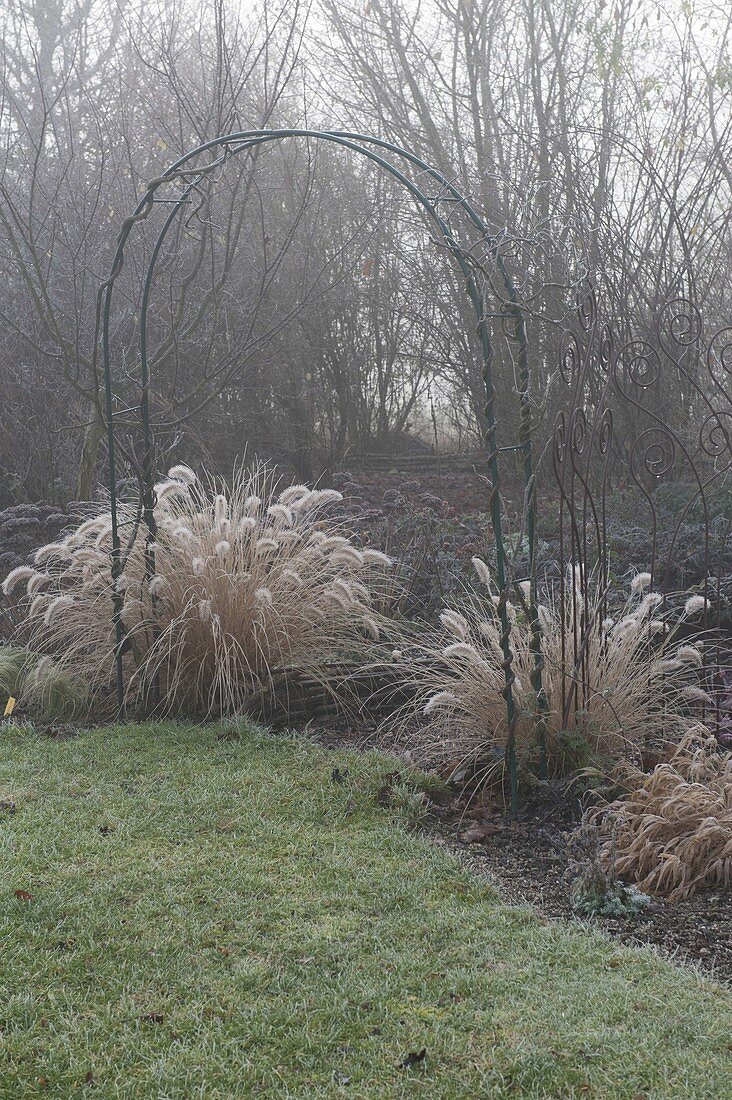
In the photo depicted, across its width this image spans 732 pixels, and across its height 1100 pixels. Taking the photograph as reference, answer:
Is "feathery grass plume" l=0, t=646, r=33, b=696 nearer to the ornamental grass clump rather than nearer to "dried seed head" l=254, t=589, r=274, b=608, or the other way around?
the ornamental grass clump

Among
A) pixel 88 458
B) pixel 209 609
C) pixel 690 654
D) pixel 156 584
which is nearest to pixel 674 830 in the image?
pixel 690 654

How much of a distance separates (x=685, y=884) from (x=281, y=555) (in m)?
3.20

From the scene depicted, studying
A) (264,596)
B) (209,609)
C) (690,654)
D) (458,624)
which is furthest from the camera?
(209,609)

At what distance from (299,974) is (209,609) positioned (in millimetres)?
2676

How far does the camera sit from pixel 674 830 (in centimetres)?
337

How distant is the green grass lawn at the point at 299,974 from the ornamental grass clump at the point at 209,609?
1310 mm

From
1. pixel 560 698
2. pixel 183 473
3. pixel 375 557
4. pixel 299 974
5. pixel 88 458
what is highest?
pixel 88 458

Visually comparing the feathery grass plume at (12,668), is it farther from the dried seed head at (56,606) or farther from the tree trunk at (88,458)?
the tree trunk at (88,458)

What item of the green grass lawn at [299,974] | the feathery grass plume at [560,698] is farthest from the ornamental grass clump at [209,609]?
the green grass lawn at [299,974]

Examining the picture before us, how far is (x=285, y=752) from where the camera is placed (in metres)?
4.60

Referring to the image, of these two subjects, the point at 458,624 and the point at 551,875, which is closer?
the point at 551,875

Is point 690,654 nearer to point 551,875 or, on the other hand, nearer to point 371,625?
point 551,875

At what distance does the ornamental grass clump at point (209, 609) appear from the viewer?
5223 mm

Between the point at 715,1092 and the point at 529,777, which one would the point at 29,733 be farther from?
the point at 715,1092
